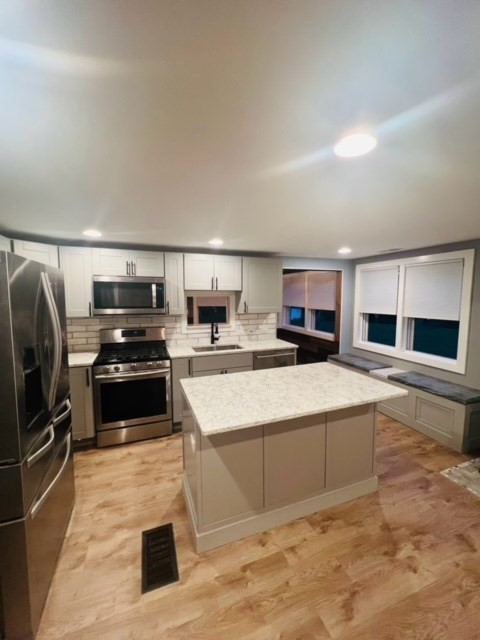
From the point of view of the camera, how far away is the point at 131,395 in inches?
122

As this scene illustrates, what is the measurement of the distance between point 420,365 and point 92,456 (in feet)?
13.8

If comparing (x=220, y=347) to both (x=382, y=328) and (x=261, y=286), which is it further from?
(x=382, y=328)

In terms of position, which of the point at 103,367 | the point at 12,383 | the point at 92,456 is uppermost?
the point at 12,383

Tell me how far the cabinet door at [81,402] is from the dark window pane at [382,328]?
13.9ft

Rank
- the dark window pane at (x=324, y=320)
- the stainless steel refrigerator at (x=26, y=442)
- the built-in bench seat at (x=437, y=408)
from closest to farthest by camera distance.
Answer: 1. the stainless steel refrigerator at (x=26, y=442)
2. the built-in bench seat at (x=437, y=408)
3. the dark window pane at (x=324, y=320)

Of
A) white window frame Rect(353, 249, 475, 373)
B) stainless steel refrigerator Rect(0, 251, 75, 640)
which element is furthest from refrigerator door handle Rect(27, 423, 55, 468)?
white window frame Rect(353, 249, 475, 373)

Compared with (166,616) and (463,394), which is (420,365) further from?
(166,616)

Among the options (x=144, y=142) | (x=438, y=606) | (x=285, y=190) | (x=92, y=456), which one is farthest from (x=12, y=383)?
(x=438, y=606)

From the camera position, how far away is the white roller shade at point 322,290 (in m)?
5.20

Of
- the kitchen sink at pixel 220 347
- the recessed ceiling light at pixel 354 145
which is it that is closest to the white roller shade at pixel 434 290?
the kitchen sink at pixel 220 347

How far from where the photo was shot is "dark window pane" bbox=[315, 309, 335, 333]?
560cm

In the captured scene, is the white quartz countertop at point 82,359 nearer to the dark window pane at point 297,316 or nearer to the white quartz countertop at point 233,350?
the white quartz countertop at point 233,350

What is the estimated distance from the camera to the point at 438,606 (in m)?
1.48

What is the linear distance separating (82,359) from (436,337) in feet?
14.8
